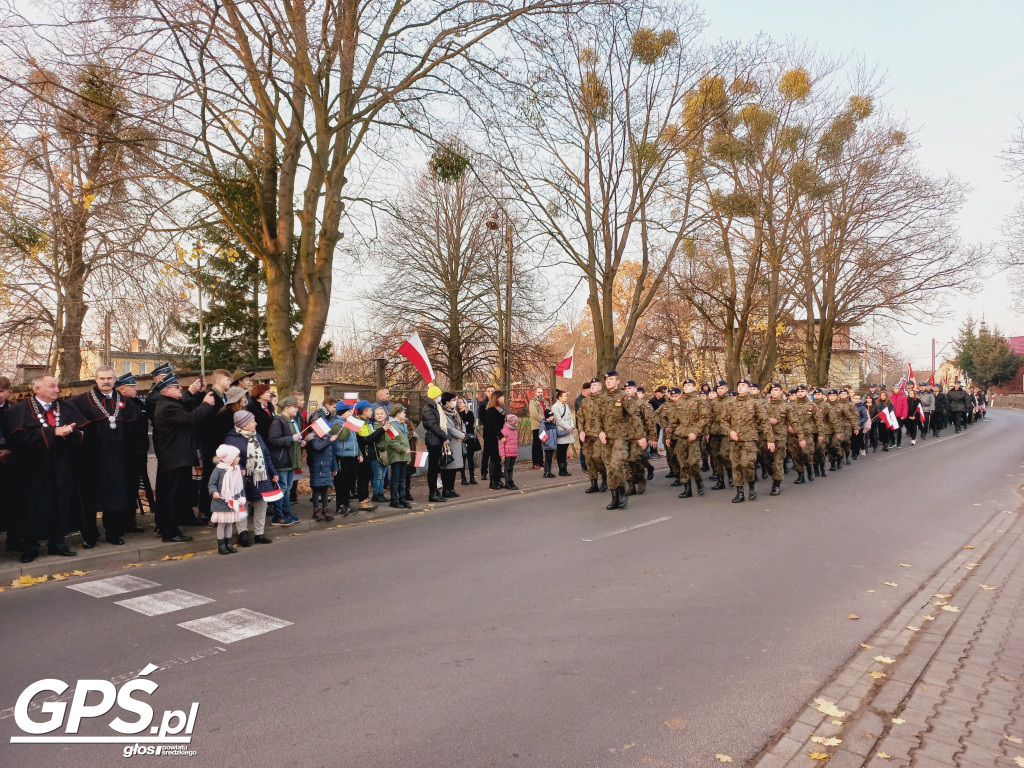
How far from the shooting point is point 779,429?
1323 centimetres

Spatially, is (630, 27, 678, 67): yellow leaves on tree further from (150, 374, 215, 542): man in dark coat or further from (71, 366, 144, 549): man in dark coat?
(71, 366, 144, 549): man in dark coat

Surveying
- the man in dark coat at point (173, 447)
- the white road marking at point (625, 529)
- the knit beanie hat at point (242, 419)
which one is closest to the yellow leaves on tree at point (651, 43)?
the white road marking at point (625, 529)

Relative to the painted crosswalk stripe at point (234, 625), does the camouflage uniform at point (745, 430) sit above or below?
above

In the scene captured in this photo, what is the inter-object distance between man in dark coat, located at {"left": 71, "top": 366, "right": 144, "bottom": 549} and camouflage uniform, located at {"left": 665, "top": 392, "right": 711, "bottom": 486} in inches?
341

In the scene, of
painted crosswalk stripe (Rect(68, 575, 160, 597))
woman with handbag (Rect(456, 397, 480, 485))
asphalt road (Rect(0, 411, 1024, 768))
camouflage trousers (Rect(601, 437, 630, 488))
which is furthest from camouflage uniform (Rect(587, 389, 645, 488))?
painted crosswalk stripe (Rect(68, 575, 160, 597))

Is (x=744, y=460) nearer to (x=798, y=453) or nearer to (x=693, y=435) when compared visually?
(x=693, y=435)

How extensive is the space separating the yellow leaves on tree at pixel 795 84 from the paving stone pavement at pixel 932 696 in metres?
21.0

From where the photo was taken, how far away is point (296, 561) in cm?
754

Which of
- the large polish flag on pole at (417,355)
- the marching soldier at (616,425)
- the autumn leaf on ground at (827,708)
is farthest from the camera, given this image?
the large polish flag on pole at (417,355)

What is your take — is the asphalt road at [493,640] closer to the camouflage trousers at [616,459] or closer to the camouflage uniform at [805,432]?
the camouflage trousers at [616,459]

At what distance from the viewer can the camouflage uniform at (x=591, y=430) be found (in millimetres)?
11773

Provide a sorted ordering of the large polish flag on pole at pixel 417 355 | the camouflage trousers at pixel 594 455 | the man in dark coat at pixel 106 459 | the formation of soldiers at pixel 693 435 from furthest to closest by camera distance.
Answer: the large polish flag on pole at pixel 417 355
the camouflage trousers at pixel 594 455
the formation of soldiers at pixel 693 435
the man in dark coat at pixel 106 459

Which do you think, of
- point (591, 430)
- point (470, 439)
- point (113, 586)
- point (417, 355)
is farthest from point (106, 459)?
point (470, 439)

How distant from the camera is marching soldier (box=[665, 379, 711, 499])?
40.3 feet
